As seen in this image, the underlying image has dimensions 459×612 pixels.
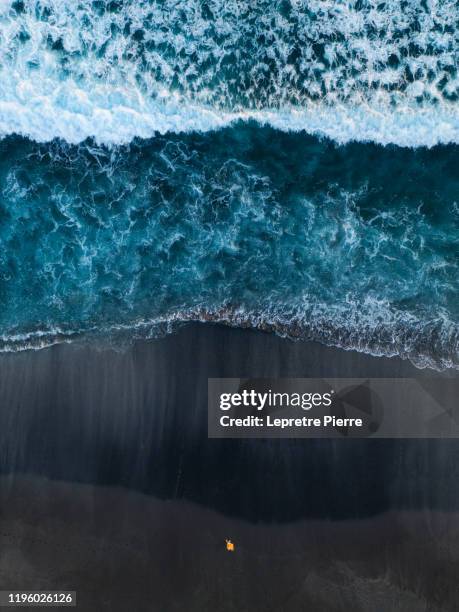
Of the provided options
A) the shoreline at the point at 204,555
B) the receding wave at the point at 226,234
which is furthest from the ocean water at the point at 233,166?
the shoreline at the point at 204,555

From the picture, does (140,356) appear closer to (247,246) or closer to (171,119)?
(247,246)

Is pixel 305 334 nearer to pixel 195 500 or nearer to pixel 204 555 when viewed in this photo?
pixel 195 500

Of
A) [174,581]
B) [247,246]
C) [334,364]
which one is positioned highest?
[247,246]

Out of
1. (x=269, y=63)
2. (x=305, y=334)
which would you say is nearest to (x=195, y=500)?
(x=305, y=334)

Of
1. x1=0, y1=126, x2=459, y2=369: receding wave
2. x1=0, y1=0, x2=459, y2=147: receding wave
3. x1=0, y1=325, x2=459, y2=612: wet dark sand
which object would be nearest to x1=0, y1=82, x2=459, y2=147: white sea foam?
x1=0, y1=0, x2=459, y2=147: receding wave

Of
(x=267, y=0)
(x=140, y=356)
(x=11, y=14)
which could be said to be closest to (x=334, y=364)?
(x=140, y=356)

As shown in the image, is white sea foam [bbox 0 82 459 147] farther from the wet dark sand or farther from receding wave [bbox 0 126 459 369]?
the wet dark sand
